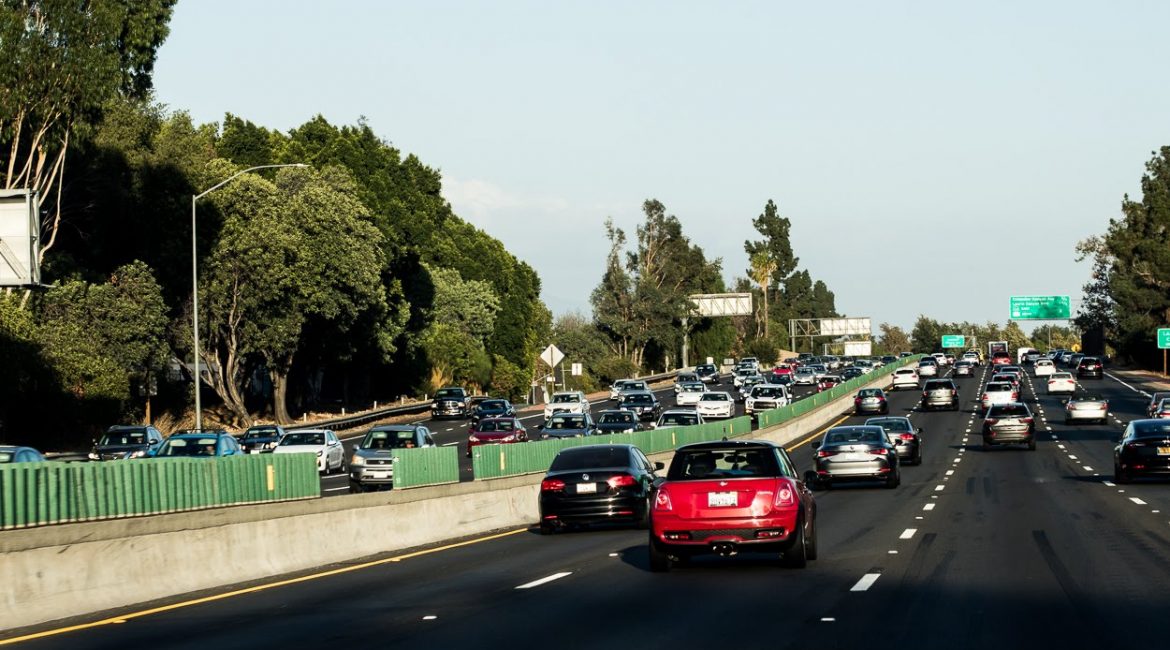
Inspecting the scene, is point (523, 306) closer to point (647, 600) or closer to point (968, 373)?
point (968, 373)

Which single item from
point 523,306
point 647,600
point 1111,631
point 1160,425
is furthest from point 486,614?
point 523,306

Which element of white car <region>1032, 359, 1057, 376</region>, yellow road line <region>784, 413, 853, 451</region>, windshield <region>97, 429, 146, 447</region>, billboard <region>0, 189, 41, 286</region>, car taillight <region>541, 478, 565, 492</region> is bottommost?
yellow road line <region>784, 413, 853, 451</region>

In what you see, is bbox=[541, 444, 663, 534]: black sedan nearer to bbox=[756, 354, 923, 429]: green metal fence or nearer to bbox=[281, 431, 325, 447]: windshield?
bbox=[281, 431, 325, 447]: windshield

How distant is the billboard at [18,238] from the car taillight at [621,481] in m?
18.9

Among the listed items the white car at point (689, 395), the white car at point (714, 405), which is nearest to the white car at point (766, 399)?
the white car at point (689, 395)

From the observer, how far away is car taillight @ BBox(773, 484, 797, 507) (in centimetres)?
1773

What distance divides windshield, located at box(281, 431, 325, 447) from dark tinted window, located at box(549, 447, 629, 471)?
64.1ft

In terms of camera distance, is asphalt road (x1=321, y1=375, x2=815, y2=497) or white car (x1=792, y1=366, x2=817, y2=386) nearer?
asphalt road (x1=321, y1=375, x2=815, y2=497)

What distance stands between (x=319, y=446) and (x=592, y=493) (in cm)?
2192

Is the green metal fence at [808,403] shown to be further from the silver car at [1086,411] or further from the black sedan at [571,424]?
the black sedan at [571,424]

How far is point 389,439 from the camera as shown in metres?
40.4

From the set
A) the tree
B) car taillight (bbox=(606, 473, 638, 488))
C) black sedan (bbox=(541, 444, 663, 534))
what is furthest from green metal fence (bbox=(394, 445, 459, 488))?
the tree

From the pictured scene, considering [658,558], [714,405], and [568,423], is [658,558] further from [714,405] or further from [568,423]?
[714,405]

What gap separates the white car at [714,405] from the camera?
240 feet
